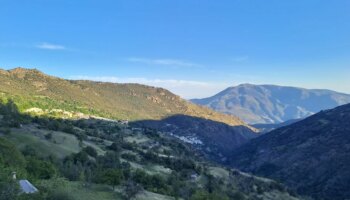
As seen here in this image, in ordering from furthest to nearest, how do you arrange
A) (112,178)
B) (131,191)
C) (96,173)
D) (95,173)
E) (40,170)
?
1. (95,173)
2. (96,173)
3. (40,170)
4. (112,178)
5. (131,191)

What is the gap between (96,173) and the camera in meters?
78.1

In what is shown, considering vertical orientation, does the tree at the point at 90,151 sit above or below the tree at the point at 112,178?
below

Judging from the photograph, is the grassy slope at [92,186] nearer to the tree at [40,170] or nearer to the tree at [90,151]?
the tree at [90,151]

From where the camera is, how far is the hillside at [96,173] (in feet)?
193

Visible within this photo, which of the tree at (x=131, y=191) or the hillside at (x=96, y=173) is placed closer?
the hillside at (x=96, y=173)

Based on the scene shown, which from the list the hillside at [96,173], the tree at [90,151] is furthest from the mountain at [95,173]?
the tree at [90,151]

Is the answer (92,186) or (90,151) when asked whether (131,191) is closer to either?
Result: (92,186)

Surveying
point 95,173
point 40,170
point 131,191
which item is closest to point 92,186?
point 131,191

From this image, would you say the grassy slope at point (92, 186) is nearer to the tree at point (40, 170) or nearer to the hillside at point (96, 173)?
the hillside at point (96, 173)

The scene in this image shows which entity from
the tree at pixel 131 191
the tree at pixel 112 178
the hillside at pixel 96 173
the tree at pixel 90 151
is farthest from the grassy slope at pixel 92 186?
the tree at pixel 112 178

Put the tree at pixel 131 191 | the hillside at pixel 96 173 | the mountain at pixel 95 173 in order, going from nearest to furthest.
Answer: the mountain at pixel 95 173 → the hillside at pixel 96 173 → the tree at pixel 131 191

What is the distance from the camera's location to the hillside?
58.7 meters

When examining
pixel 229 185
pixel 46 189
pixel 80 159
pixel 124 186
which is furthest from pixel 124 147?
pixel 46 189

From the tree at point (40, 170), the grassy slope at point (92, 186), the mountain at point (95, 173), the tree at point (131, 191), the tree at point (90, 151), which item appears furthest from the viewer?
the tree at point (90, 151)
